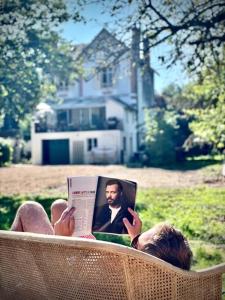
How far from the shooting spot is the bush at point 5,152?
5.00 meters

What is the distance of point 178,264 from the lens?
3.22 ft

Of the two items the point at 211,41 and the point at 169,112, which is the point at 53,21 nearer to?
the point at 211,41

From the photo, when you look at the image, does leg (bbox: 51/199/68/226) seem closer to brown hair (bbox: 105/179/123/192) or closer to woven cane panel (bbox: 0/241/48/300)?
brown hair (bbox: 105/179/123/192)

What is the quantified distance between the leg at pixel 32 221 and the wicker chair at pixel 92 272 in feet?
0.79

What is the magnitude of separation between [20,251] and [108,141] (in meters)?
6.67

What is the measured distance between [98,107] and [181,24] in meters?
2.98

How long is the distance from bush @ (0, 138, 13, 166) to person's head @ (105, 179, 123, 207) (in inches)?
146

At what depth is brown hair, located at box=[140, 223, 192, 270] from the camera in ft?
3.19

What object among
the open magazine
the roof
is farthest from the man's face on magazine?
the roof

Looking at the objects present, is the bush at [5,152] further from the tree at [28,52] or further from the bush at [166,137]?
the bush at [166,137]

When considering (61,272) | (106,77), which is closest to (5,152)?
(106,77)

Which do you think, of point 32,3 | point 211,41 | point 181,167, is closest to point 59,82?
point 32,3

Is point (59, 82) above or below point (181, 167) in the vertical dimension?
above

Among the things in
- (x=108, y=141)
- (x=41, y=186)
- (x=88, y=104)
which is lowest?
(x=41, y=186)
